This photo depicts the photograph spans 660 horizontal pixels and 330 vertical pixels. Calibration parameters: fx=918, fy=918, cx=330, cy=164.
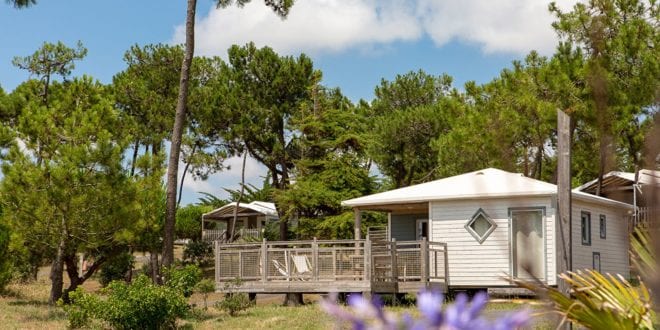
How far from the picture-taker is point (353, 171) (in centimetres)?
3378

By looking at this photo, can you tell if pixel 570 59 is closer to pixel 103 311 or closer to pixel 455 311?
pixel 103 311

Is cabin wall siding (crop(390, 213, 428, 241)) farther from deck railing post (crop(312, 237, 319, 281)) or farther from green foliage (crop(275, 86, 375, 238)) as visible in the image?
green foliage (crop(275, 86, 375, 238))

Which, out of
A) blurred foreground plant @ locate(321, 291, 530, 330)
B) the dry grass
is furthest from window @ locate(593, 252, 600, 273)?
blurred foreground plant @ locate(321, 291, 530, 330)

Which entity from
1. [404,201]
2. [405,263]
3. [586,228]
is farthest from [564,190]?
[586,228]

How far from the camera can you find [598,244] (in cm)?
2411

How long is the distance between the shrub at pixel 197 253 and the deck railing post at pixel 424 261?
24.2m

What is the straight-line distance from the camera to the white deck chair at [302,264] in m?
21.3

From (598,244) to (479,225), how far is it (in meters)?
3.92

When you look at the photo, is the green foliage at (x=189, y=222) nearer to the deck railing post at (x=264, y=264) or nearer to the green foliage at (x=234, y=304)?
the deck railing post at (x=264, y=264)

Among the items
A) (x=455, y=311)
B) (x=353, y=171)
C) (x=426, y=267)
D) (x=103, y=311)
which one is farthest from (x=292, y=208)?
(x=455, y=311)

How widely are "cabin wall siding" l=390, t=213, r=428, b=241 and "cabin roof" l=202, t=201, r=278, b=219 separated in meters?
22.3

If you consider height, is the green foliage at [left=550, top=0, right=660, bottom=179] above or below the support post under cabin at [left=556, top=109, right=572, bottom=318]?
above

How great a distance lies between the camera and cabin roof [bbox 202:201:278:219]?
1876 inches

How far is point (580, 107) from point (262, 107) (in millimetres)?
18766
